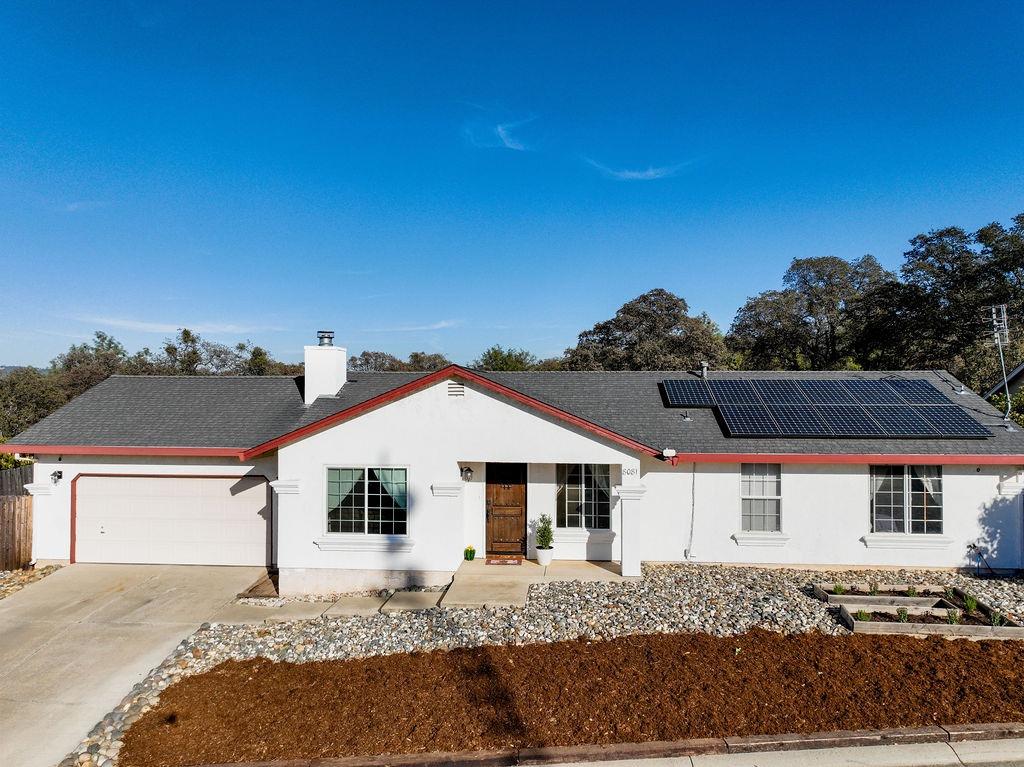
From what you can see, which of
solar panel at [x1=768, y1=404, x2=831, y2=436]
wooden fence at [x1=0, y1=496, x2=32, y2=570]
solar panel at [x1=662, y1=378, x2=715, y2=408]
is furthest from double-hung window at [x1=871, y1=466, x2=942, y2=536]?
wooden fence at [x1=0, y1=496, x2=32, y2=570]

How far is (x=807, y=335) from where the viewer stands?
39781 millimetres

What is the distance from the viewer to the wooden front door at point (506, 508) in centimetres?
1207

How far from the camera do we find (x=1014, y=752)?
5504mm

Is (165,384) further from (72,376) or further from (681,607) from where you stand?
(72,376)

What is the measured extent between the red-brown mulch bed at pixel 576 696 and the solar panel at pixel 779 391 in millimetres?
6407

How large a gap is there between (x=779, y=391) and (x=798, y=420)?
1681 millimetres

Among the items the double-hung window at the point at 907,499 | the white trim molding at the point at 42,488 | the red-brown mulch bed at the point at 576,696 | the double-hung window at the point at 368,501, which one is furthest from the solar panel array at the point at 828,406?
the white trim molding at the point at 42,488

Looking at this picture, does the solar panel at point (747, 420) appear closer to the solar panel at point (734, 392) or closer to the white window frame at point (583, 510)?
the solar panel at point (734, 392)

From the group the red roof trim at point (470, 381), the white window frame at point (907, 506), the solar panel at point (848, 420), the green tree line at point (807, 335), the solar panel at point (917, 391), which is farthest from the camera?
the green tree line at point (807, 335)

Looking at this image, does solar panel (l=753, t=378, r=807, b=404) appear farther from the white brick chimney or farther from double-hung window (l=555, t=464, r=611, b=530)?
the white brick chimney

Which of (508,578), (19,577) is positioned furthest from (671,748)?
(19,577)

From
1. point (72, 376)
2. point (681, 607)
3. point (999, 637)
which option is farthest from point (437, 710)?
point (72, 376)

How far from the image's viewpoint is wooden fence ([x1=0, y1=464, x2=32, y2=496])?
48.1ft

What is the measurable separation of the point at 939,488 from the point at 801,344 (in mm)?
31464
